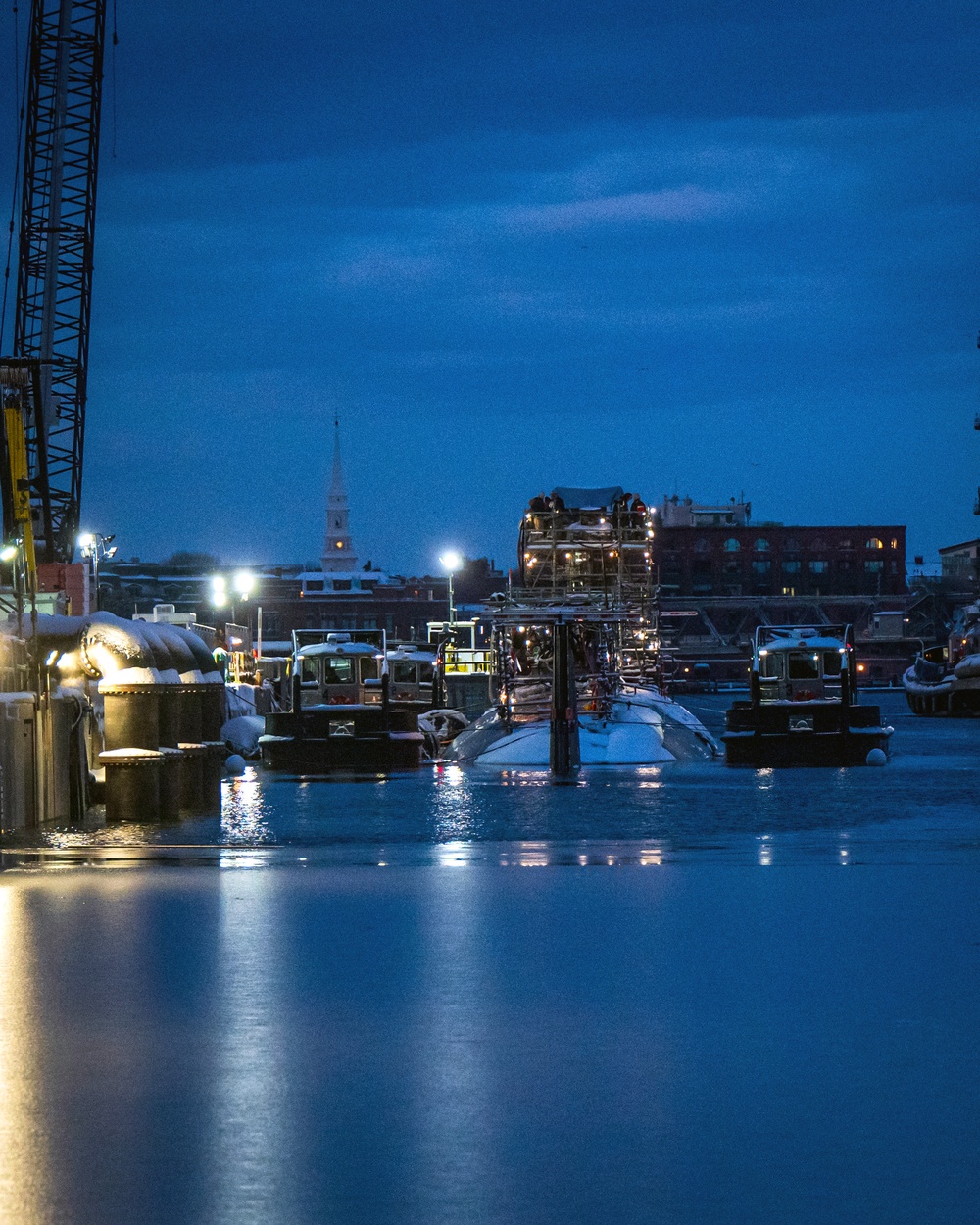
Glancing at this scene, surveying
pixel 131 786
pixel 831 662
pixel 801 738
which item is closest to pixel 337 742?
pixel 801 738

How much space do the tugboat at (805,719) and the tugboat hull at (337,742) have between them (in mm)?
6903

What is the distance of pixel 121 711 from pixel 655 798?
27.5ft

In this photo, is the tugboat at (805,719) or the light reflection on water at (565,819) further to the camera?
the tugboat at (805,719)

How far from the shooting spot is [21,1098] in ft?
26.4

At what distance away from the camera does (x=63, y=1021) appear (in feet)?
32.0

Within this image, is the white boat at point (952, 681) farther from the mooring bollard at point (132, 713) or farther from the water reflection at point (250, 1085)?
the water reflection at point (250, 1085)

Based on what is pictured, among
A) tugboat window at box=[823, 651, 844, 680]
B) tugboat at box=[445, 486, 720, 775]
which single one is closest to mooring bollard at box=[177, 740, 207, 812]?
tugboat at box=[445, 486, 720, 775]

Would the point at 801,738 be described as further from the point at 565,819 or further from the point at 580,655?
the point at 565,819

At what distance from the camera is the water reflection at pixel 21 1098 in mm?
6582

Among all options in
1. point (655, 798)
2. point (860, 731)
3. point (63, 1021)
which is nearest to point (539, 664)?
point (860, 731)

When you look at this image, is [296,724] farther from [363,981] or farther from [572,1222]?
[572,1222]

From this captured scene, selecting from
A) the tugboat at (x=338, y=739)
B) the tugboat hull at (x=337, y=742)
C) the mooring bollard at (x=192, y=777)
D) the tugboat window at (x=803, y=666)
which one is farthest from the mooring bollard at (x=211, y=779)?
the tugboat window at (x=803, y=666)

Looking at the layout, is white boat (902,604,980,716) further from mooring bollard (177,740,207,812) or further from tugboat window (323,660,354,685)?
mooring bollard (177,740,207,812)

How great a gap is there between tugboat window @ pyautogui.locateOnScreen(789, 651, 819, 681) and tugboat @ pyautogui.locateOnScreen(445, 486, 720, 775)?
2.69 m
